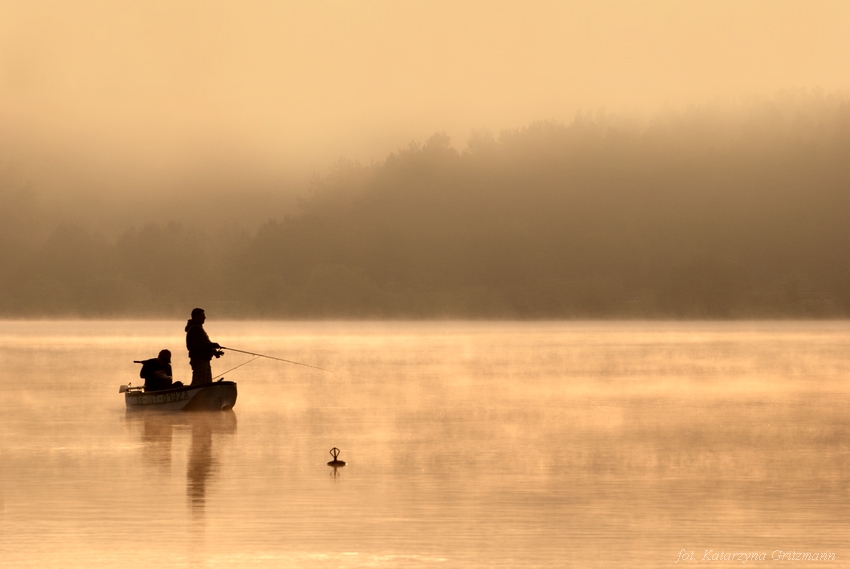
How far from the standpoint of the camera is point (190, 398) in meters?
33.4

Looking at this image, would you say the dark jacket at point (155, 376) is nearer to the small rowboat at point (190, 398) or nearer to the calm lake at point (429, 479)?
the small rowboat at point (190, 398)

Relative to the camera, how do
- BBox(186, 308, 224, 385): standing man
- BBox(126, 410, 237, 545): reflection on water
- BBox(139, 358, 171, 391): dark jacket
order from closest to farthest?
1. BBox(126, 410, 237, 545): reflection on water
2. BBox(186, 308, 224, 385): standing man
3. BBox(139, 358, 171, 391): dark jacket

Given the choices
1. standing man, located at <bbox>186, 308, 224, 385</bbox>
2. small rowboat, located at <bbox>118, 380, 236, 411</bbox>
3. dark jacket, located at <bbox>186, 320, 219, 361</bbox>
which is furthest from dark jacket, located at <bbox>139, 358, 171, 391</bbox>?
dark jacket, located at <bbox>186, 320, 219, 361</bbox>

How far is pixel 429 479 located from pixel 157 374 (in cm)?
1443

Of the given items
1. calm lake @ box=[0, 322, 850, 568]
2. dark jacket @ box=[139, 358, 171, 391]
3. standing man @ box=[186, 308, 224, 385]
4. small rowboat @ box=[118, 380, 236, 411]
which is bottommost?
calm lake @ box=[0, 322, 850, 568]

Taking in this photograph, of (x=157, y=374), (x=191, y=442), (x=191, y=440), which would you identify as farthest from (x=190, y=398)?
(x=191, y=442)

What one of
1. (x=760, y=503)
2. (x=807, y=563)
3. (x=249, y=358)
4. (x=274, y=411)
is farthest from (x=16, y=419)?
(x=249, y=358)

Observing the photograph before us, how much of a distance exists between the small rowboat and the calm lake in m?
0.45

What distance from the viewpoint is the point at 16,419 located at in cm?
3303

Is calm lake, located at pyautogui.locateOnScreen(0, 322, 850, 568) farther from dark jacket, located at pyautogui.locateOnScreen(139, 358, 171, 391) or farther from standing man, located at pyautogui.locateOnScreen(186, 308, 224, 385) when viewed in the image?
standing man, located at pyautogui.locateOnScreen(186, 308, 224, 385)

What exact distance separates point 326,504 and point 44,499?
12.7ft

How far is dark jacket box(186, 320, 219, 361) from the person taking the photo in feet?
105

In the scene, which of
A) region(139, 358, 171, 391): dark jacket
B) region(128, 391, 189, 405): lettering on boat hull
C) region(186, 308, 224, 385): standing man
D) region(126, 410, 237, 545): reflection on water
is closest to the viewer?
region(126, 410, 237, 545): reflection on water

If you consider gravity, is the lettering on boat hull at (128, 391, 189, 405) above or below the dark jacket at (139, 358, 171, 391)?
below
